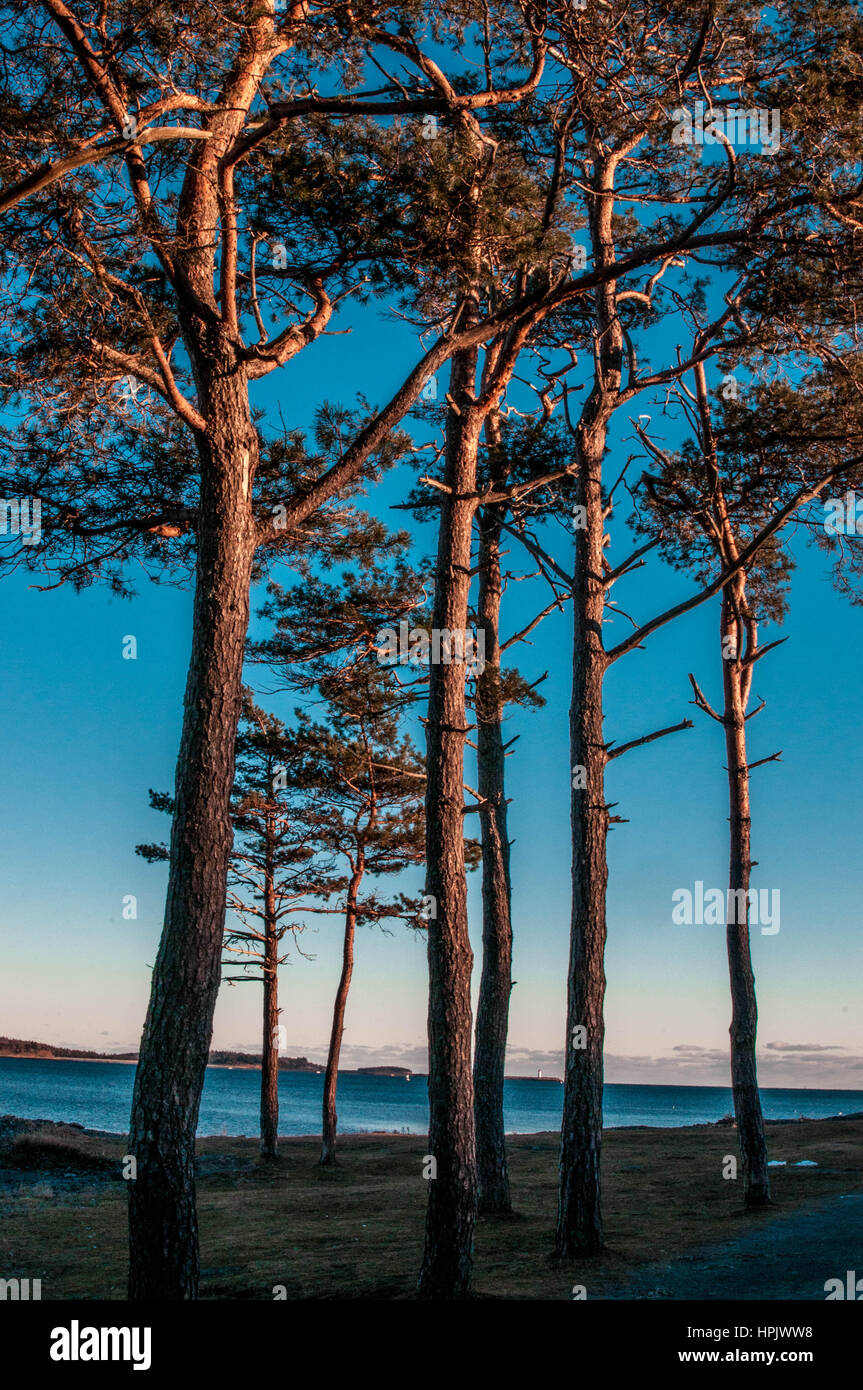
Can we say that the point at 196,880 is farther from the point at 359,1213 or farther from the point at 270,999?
the point at 270,999

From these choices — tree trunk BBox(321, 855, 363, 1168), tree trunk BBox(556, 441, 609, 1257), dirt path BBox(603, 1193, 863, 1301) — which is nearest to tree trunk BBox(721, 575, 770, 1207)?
dirt path BBox(603, 1193, 863, 1301)

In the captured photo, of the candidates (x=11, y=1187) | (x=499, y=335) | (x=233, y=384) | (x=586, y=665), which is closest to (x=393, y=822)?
(x=11, y=1187)

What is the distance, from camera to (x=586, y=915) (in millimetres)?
10672

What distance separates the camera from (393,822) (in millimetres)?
22656

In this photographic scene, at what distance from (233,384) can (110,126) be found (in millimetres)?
1852

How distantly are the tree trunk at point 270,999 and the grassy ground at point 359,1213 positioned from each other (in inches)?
49.9

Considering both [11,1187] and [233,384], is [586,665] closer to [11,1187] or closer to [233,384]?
[233,384]

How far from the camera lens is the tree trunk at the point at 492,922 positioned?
42.8ft

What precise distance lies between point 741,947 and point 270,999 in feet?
43.2

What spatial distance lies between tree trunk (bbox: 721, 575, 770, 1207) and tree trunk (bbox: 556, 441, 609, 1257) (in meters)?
3.60

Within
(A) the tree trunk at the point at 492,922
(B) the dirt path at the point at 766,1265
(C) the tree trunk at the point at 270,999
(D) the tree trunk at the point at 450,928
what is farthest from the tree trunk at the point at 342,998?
(D) the tree trunk at the point at 450,928

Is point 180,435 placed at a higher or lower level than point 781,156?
lower

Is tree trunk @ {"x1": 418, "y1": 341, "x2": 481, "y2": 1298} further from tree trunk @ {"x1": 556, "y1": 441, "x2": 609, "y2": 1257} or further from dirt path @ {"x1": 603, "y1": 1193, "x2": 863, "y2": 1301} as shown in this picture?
tree trunk @ {"x1": 556, "y1": 441, "x2": 609, "y2": 1257}

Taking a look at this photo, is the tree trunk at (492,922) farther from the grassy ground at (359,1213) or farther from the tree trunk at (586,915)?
the tree trunk at (586,915)
